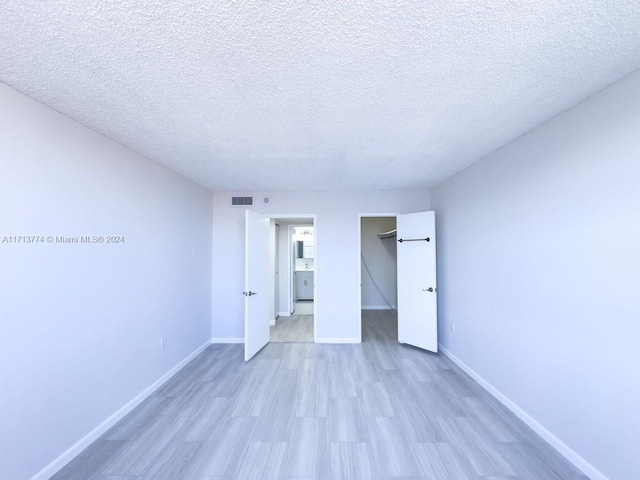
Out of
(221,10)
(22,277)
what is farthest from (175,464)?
(221,10)

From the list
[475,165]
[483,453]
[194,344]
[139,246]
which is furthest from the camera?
[194,344]

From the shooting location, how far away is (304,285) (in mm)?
8047

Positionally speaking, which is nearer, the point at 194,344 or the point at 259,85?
the point at 259,85

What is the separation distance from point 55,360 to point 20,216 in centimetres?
96

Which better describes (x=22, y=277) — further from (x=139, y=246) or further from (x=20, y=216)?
(x=139, y=246)

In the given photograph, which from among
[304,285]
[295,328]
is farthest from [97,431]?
[304,285]

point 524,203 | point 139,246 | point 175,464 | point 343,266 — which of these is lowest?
point 175,464

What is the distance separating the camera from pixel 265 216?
414cm

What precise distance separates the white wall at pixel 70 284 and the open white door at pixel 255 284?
960 millimetres

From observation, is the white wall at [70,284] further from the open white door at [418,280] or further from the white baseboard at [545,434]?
the white baseboard at [545,434]

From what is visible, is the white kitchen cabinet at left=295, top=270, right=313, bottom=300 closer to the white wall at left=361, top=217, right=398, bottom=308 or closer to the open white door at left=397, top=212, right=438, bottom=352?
the white wall at left=361, top=217, right=398, bottom=308

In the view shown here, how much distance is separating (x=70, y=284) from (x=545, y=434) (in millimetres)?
3666

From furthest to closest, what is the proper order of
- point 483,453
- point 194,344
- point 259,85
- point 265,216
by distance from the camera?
point 265,216
point 194,344
point 483,453
point 259,85

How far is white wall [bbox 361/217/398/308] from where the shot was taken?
680 cm
